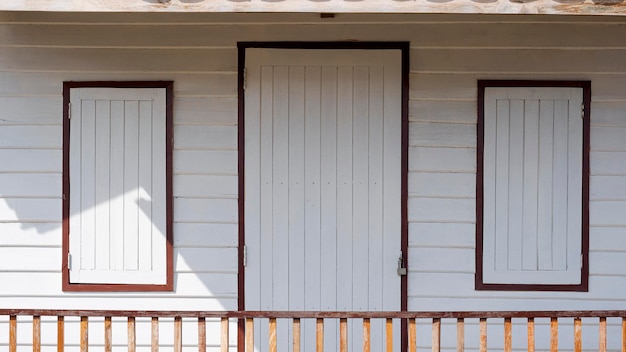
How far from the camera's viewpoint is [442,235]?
4.93 m

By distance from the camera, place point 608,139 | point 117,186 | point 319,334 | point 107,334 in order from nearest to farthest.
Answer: point 319,334 → point 107,334 → point 608,139 → point 117,186

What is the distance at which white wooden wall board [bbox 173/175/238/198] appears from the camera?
495cm

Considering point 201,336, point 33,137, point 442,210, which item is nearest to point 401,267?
point 442,210

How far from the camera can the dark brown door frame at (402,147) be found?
4898 mm

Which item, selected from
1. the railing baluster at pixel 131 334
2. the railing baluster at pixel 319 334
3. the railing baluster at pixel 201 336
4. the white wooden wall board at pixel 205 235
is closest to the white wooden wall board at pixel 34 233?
the white wooden wall board at pixel 205 235

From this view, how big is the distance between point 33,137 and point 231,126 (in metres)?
1.32

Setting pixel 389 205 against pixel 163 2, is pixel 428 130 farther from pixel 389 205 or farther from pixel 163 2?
pixel 163 2

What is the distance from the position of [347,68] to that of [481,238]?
56.2 inches

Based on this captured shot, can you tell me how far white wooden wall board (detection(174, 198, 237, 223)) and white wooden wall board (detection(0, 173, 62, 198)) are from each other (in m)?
0.81

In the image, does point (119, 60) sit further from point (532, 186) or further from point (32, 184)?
point (532, 186)

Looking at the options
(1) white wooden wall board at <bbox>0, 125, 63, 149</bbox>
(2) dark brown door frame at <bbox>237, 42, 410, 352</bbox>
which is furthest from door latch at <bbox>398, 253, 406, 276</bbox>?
(1) white wooden wall board at <bbox>0, 125, 63, 149</bbox>

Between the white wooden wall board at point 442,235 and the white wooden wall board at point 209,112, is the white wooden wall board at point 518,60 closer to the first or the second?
the white wooden wall board at point 442,235

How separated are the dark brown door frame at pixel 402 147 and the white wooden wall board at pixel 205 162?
68 millimetres

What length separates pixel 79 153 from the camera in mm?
4969
